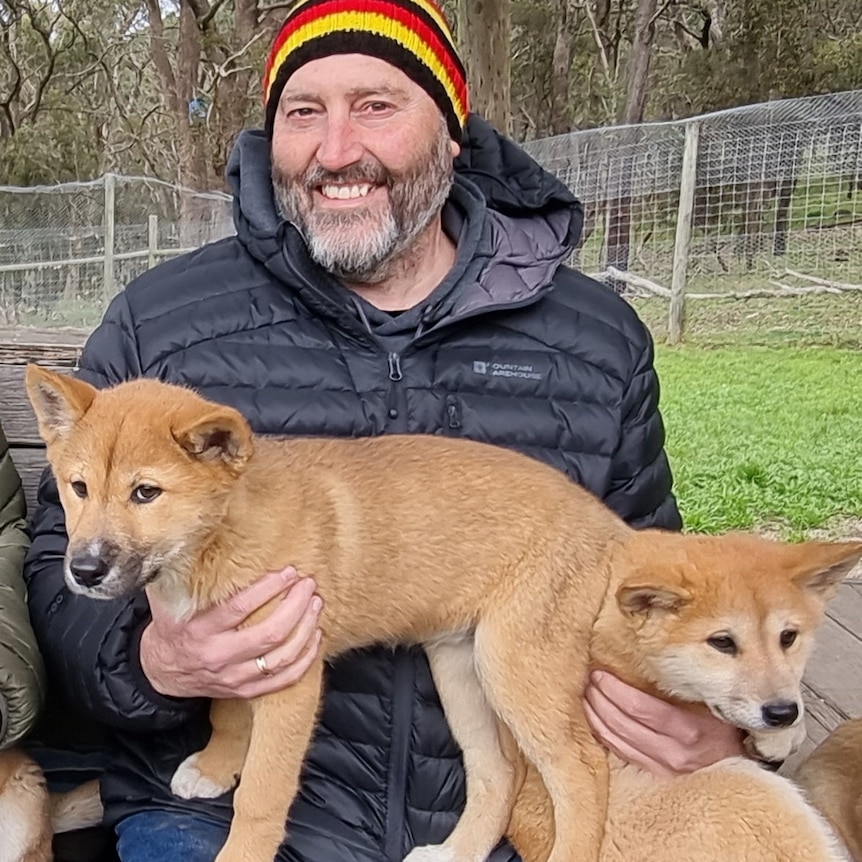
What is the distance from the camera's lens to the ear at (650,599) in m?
2.42

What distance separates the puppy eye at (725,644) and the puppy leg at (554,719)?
1.02 feet

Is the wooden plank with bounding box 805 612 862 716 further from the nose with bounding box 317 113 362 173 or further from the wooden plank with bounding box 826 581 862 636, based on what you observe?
the nose with bounding box 317 113 362 173

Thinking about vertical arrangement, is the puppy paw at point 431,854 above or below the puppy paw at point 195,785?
below

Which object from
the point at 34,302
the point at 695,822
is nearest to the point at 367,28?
the point at 695,822

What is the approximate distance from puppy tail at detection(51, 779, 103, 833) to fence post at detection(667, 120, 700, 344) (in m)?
10.8

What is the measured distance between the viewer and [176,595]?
242cm

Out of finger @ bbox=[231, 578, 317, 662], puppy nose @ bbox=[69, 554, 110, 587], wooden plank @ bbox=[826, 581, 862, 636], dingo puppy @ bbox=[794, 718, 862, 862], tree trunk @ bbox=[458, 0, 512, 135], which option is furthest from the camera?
tree trunk @ bbox=[458, 0, 512, 135]

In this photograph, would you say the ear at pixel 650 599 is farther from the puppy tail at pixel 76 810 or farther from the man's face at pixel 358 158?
the puppy tail at pixel 76 810

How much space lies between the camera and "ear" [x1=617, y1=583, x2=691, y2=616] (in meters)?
2.42

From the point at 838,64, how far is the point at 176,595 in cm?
2204

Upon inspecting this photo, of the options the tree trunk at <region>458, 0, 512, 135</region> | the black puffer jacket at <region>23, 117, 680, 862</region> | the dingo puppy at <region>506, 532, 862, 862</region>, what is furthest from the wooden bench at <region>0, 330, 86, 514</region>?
the tree trunk at <region>458, 0, 512, 135</region>

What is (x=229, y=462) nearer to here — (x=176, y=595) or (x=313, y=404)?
(x=176, y=595)

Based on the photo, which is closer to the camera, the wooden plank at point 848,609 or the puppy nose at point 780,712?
the puppy nose at point 780,712

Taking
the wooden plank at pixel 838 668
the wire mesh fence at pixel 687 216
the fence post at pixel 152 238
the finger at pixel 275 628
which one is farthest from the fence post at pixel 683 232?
the finger at pixel 275 628
